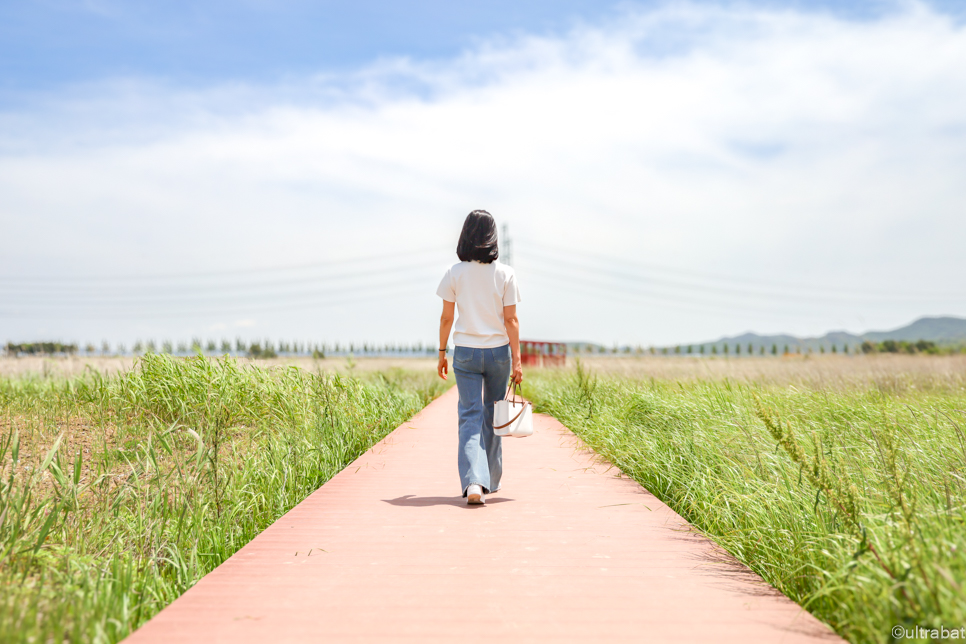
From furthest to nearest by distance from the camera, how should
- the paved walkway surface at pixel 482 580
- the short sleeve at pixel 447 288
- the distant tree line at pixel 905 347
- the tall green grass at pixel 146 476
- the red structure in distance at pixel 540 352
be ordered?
1. the distant tree line at pixel 905 347
2. the red structure in distance at pixel 540 352
3. the short sleeve at pixel 447 288
4. the tall green grass at pixel 146 476
5. the paved walkway surface at pixel 482 580

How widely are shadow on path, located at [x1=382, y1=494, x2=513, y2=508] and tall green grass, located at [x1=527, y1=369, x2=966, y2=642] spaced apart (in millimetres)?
1618

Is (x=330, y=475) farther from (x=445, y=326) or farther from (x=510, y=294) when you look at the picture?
(x=510, y=294)

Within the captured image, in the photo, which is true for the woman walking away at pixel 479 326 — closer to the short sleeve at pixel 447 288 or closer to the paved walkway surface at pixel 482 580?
the short sleeve at pixel 447 288

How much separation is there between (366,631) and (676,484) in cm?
323

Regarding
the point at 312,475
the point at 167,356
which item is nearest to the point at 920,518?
the point at 312,475

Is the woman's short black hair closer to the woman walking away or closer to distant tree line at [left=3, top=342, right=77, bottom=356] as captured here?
the woman walking away

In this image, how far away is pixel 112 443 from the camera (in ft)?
21.7

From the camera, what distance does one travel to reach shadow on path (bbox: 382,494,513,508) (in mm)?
4589

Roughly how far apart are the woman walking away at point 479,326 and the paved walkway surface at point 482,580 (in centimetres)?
61

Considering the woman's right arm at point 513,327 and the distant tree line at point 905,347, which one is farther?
the distant tree line at point 905,347

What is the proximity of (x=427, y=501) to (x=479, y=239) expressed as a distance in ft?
6.93

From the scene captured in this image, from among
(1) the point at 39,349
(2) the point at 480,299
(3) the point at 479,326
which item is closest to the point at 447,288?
(2) the point at 480,299

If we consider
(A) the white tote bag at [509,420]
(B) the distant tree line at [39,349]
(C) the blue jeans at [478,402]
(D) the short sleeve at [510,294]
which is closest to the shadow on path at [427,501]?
(C) the blue jeans at [478,402]

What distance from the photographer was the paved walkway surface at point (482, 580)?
2465 mm
